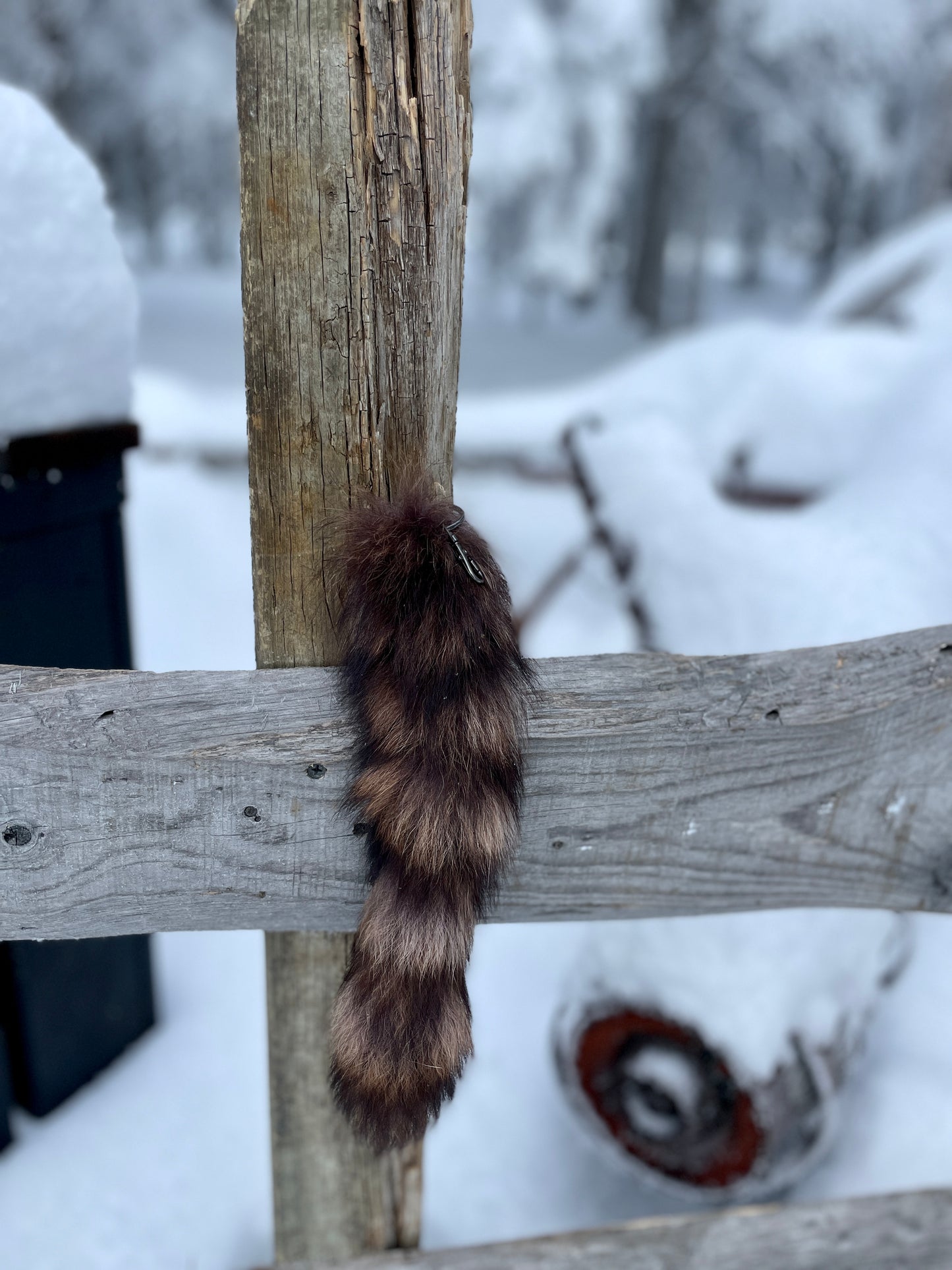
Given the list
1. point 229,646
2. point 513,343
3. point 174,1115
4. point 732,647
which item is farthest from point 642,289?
point 174,1115

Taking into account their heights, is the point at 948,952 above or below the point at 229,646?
below

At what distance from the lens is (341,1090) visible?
3.73 ft

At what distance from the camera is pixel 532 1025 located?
2730mm

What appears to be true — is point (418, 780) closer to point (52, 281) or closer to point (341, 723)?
point (341, 723)

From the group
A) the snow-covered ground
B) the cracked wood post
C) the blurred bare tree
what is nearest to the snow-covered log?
the snow-covered ground

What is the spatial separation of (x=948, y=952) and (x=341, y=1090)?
104 inches

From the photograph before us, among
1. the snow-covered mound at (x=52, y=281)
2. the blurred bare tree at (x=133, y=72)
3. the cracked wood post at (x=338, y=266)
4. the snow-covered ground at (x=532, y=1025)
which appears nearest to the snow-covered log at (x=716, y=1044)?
the snow-covered ground at (x=532, y=1025)

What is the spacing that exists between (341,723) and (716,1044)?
1.44 m

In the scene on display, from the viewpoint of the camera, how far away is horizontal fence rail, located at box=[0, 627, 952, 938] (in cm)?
112

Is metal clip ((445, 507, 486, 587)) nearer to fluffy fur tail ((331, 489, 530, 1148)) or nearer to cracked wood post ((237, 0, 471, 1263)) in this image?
fluffy fur tail ((331, 489, 530, 1148))

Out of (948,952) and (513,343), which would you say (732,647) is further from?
(513,343)

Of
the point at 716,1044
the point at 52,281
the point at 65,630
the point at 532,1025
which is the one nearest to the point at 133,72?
the point at 52,281

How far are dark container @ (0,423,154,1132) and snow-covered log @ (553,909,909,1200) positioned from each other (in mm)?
1170

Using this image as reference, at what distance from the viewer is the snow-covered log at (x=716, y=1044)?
2.07 m
